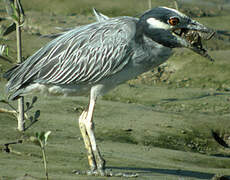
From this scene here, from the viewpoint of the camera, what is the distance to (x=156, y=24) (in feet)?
19.3

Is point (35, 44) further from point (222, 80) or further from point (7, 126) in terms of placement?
point (7, 126)

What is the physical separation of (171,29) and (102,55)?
857 mm

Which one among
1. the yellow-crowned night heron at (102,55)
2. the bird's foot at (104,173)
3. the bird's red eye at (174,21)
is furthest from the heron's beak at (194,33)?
the bird's foot at (104,173)

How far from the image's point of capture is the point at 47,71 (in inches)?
237

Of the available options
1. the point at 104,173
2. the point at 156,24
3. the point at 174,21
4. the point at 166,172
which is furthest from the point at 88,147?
the point at 174,21

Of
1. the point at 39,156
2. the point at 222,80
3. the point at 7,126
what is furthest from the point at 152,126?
the point at 222,80

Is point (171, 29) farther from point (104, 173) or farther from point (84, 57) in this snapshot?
point (104, 173)

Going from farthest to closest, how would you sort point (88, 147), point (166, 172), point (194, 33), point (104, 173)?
1. point (166, 172)
2. point (88, 147)
3. point (194, 33)
4. point (104, 173)

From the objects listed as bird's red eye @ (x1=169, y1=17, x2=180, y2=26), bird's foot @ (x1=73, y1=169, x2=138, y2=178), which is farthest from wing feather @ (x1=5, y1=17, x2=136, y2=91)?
bird's foot @ (x1=73, y1=169, x2=138, y2=178)

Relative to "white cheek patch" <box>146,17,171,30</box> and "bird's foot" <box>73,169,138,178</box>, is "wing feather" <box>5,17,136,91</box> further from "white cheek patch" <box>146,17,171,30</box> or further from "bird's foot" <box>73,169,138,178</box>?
"bird's foot" <box>73,169,138,178</box>

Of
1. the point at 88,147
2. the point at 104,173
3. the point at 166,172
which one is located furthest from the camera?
the point at 166,172

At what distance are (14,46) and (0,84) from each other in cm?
672

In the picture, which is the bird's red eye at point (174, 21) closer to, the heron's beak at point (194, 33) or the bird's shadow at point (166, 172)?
the heron's beak at point (194, 33)

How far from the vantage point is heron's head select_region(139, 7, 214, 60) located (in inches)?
230
